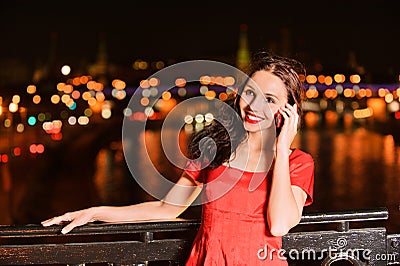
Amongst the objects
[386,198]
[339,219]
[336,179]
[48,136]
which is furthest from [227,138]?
[48,136]

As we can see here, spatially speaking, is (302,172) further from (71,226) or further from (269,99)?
(71,226)

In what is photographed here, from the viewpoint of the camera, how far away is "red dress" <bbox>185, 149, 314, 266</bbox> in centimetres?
317

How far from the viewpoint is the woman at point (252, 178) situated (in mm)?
3127

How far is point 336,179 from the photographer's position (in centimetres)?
2941

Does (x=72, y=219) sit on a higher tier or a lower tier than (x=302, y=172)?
lower

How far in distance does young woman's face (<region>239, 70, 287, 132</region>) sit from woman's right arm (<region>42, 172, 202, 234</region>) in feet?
1.58

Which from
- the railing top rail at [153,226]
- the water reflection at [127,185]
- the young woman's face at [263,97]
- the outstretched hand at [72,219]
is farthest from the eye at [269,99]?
the water reflection at [127,185]

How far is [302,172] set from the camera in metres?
3.22

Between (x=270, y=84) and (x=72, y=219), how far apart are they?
4.08 ft

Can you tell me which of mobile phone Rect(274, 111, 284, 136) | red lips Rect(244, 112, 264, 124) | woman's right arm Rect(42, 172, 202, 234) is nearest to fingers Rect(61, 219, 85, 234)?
woman's right arm Rect(42, 172, 202, 234)

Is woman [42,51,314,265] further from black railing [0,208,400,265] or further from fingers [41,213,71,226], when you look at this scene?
black railing [0,208,400,265]

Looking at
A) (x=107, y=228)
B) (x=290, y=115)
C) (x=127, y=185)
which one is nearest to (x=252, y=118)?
(x=290, y=115)

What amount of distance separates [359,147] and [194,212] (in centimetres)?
3314

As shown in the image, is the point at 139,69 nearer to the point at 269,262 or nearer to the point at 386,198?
the point at 386,198
